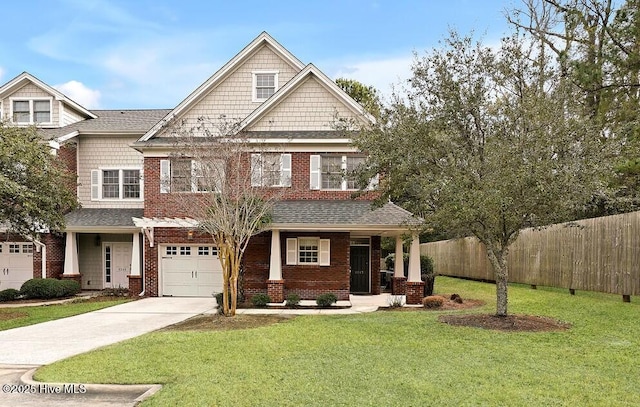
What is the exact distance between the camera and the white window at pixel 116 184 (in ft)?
74.3

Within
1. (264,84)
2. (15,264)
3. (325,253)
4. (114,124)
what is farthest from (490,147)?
(15,264)

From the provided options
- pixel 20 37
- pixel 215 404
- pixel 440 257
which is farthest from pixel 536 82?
pixel 440 257

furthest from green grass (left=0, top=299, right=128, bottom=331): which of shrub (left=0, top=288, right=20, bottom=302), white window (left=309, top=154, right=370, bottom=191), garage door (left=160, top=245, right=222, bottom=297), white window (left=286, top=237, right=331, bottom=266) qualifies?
Answer: white window (left=309, top=154, right=370, bottom=191)

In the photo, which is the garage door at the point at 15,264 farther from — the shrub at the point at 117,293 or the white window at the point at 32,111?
the white window at the point at 32,111

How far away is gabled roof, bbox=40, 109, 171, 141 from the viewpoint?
22.4m

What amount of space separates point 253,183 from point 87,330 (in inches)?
246

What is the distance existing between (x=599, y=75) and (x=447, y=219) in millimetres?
6241

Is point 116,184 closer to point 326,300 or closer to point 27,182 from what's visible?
point 27,182

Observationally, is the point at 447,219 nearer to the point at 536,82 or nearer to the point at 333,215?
the point at 536,82

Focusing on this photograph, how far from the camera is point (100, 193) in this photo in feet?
74.1

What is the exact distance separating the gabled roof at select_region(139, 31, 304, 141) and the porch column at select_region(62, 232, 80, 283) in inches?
204

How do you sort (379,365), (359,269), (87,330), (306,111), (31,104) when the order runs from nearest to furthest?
1. (379,365)
2. (87,330)
3. (306,111)
4. (359,269)
5. (31,104)

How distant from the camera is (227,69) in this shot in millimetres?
20594

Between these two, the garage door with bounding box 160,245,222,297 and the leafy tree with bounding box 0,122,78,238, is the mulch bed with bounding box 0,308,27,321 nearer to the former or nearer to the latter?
the leafy tree with bounding box 0,122,78,238
